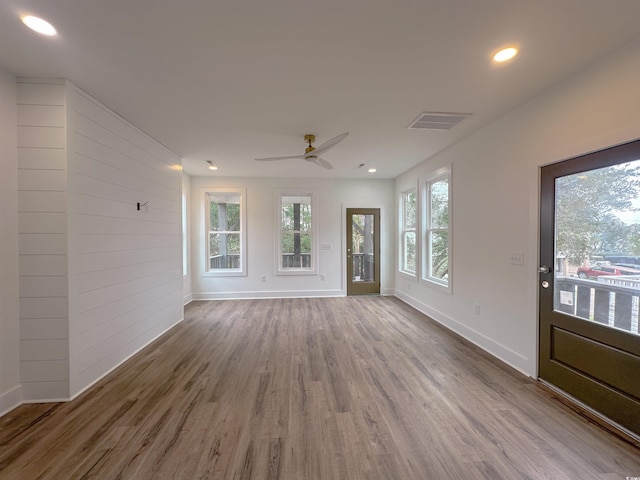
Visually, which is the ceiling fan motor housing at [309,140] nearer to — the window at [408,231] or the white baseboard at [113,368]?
the window at [408,231]

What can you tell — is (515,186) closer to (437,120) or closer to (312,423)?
(437,120)

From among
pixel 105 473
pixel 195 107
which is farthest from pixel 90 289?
pixel 195 107

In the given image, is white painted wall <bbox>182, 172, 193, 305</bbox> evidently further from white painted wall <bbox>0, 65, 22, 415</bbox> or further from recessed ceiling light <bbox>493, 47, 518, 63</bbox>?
recessed ceiling light <bbox>493, 47, 518, 63</bbox>

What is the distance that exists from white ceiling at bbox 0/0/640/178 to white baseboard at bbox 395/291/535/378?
2.48m

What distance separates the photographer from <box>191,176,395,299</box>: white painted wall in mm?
5891

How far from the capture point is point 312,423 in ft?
6.54

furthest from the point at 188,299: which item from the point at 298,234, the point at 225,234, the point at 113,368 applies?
the point at 113,368

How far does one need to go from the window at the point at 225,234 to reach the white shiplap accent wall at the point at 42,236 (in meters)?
3.64

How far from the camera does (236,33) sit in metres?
1.76

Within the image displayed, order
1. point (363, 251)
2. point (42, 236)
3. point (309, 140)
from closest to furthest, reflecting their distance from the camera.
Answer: point (42, 236), point (309, 140), point (363, 251)

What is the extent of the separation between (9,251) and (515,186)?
449cm

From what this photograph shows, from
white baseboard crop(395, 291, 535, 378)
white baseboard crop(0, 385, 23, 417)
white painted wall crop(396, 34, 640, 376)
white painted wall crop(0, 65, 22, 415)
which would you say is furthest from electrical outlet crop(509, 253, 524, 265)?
white baseboard crop(0, 385, 23, 417)

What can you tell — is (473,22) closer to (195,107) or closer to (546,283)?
(546,283)

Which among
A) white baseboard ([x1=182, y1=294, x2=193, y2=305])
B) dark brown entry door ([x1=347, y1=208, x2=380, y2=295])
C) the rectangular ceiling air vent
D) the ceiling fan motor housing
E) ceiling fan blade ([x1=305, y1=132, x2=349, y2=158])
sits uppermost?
the rectangular ceiling air vent
